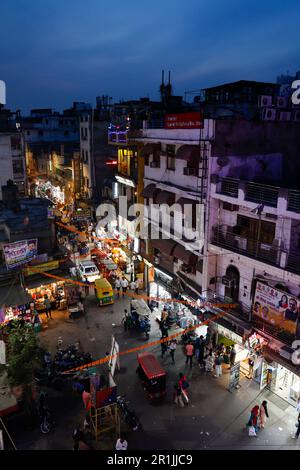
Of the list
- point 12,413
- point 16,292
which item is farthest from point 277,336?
point 16,292

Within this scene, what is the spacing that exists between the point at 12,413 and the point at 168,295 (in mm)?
13742

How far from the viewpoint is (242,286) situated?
781 inches

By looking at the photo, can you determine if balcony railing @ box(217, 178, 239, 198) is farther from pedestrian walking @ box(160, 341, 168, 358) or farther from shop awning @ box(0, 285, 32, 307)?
shop awning @ box(0, 285, 32, 307)

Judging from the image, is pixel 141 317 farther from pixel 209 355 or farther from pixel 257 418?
pixel 257 418

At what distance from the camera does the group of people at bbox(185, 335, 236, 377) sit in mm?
20539

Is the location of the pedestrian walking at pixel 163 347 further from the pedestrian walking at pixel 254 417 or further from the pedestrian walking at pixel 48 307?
the pedestrian walking at pixel 48 307

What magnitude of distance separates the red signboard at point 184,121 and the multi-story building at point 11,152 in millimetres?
28332

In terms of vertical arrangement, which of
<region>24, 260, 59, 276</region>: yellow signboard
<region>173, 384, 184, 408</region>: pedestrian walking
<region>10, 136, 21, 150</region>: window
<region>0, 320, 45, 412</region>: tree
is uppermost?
<region>10, 136, 21, 150</region>: window

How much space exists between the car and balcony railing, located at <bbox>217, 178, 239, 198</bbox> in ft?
54.6

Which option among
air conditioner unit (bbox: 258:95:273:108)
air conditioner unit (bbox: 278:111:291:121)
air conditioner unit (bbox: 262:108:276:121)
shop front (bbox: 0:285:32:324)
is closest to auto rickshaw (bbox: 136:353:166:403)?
shop front (bbox: 0:285:32:324)

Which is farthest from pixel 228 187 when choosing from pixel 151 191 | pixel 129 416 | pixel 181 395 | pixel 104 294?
pixel 104 294

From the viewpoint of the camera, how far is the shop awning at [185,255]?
22000 millimetres

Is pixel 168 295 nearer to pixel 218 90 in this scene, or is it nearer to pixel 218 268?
pixel 218 268

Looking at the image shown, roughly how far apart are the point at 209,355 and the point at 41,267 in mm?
12538
